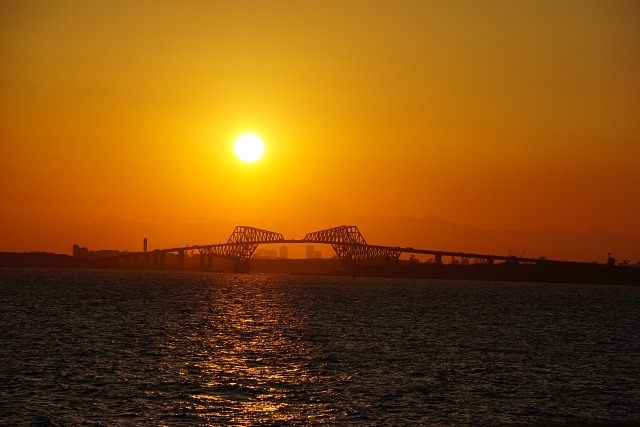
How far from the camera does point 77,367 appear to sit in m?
46.8

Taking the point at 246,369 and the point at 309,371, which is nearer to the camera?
the point at 309,371

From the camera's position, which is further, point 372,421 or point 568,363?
point 568,363

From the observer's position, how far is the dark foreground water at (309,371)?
34625 mm

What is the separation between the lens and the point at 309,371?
47.4 meters

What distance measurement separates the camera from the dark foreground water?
114ft

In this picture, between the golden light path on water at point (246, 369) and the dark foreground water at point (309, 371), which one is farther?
the golden light path on water at point (246, 369)

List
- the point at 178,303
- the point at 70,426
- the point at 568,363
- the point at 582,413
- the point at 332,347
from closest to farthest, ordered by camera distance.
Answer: the point at 70,426, the point at 582,413, the point at 568,363, the point at 332,347, the point at 178,303

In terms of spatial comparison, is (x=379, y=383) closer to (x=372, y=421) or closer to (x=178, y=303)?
(x=372, y=421)

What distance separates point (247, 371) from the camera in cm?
4716

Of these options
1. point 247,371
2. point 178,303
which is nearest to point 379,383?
point 247,371

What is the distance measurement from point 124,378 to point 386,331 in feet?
119

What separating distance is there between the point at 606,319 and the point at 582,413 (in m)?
68.0

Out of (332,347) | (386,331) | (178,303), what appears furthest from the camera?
(178,303)

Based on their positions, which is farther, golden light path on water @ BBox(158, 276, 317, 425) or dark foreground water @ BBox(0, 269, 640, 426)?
golden light path on water @ BBox(158, 276, 317, 425)
